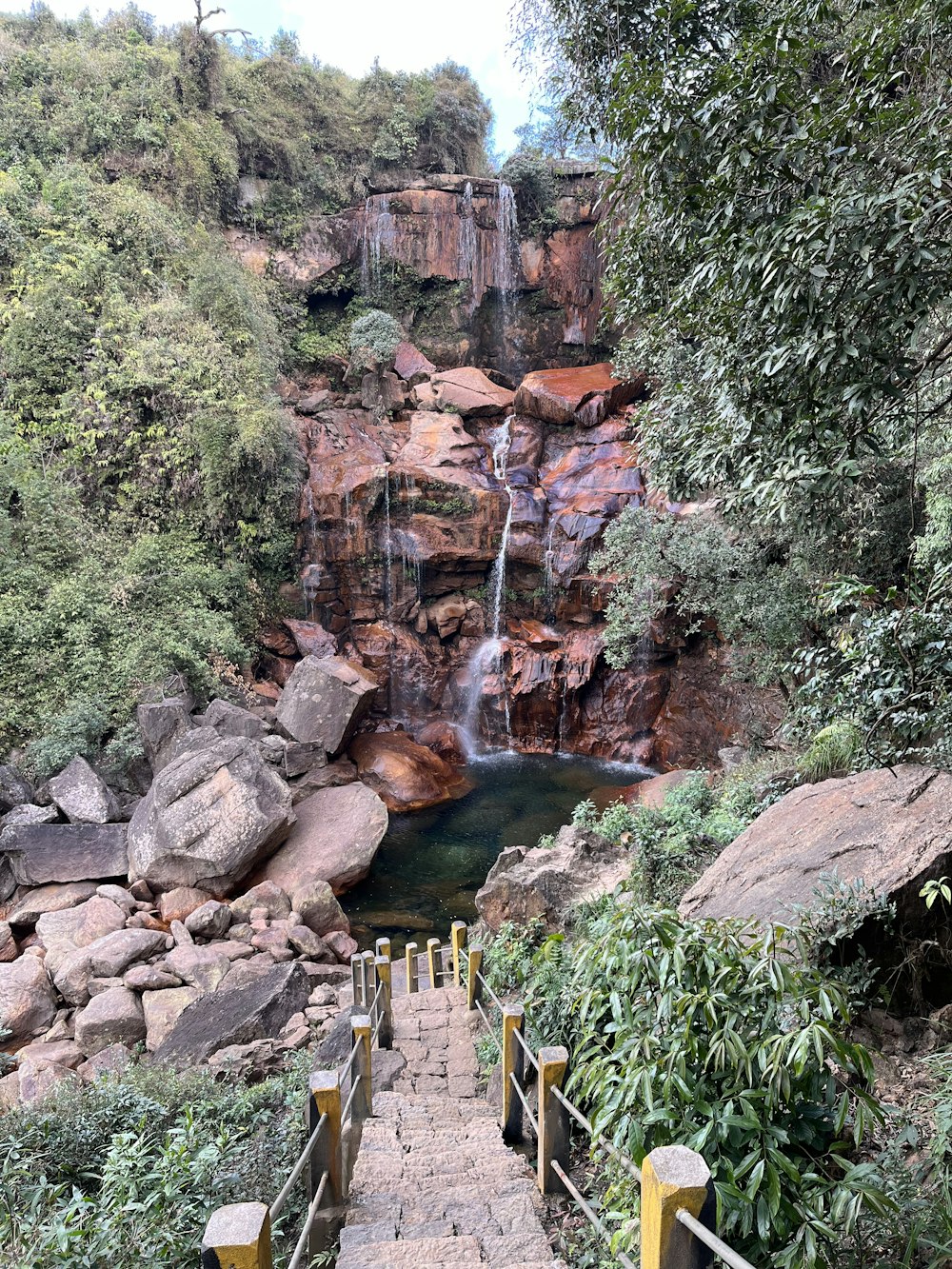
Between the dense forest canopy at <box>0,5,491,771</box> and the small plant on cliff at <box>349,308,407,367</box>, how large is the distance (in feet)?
6.37

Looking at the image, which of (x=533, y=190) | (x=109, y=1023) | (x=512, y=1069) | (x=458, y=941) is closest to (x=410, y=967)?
(x=458, y=941)

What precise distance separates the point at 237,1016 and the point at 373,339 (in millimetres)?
16215

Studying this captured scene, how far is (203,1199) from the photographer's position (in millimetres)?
3279

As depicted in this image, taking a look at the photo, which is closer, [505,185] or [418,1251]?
[418,1251]

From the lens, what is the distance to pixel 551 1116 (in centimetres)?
317

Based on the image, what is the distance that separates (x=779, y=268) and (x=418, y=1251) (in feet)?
14.5

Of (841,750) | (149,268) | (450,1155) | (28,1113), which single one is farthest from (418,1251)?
(149,268)

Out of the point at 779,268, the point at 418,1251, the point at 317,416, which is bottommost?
the point at 418,1251

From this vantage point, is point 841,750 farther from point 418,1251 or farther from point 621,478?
point 621,478

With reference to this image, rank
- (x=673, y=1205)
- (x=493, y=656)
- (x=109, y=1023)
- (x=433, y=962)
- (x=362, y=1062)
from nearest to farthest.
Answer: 1. (x=673, y=1205)
2. (x=362, y=1062)
3. (x=109, y=1023)
4. (x=433, y=962)
5. (x=493, y=656)

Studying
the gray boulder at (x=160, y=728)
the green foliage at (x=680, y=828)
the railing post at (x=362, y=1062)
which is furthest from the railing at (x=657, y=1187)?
the gray boulder at (x=160, y=728)

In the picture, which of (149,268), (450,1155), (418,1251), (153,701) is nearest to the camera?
(418,1251)

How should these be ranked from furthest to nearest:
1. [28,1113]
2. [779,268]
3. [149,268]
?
[149,268] → [28,1113] → [779,268]

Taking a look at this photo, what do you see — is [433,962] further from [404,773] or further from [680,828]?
[404,773]
